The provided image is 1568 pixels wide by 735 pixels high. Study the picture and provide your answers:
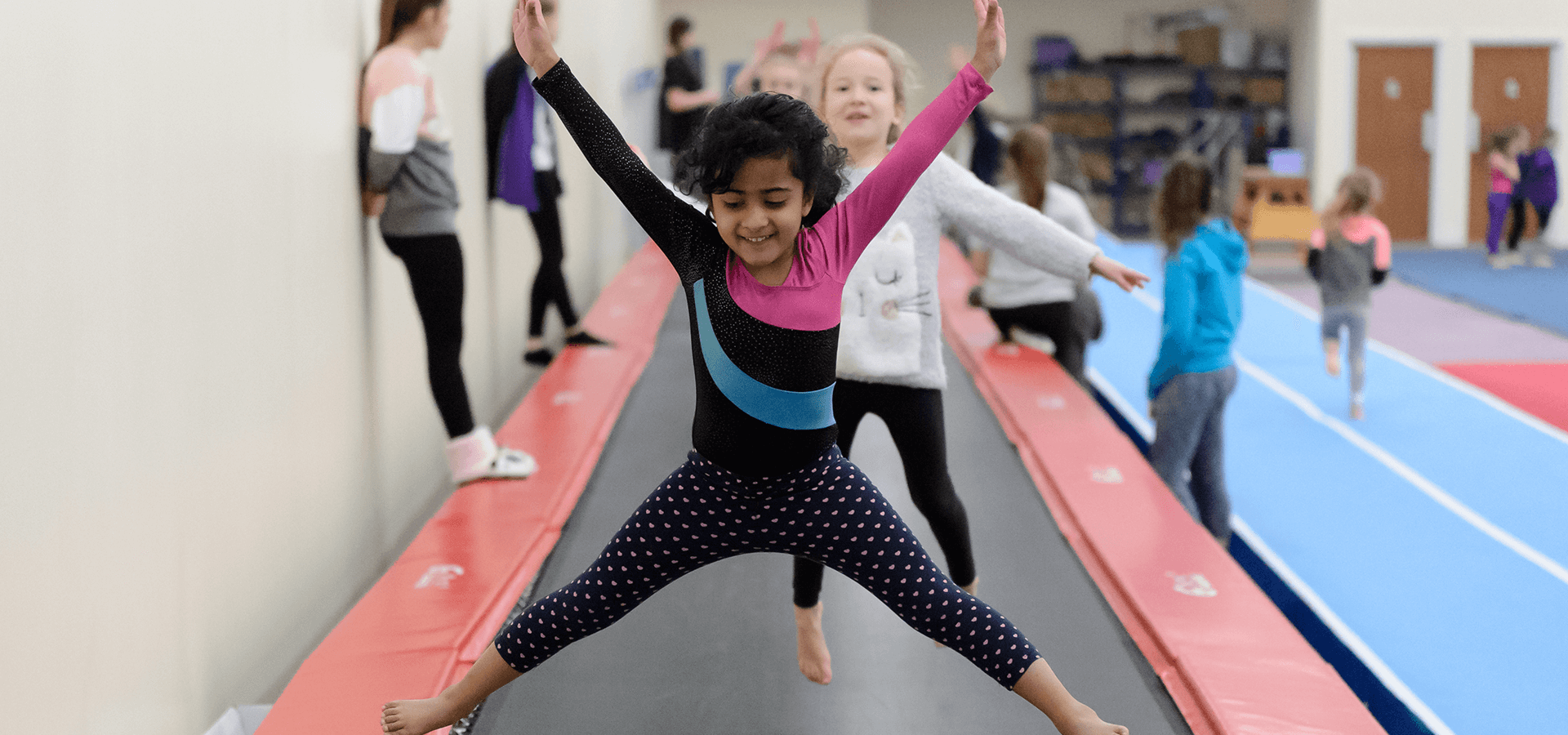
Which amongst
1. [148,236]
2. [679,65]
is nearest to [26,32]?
[148,236]

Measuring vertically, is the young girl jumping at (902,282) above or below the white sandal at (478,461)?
above

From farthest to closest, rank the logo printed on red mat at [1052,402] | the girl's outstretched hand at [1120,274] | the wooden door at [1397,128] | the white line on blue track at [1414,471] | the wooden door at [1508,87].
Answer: the wooden door at [1397,128], the wooden door at [1508,87], the logo printed on red mat at [1052,402], the white line on blue track at [1414,471], the girl's outstretched hand at [1120,274]

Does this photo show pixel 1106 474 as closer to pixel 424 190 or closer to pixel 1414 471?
pixel 1414 471

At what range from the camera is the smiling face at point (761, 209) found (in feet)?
4.62

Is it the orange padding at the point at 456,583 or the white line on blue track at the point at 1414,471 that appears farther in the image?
the white line on blue track at the point at 1414,471

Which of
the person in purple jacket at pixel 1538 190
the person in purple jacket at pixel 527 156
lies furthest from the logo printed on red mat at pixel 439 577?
the person in purple jacket at pixel 1538 190

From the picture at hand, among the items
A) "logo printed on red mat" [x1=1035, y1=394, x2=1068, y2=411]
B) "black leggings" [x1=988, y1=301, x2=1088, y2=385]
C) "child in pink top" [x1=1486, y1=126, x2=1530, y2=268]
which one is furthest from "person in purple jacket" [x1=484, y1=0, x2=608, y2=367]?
"child in pink top" [x1=1486, y1=126, x2=1530, y2=268]

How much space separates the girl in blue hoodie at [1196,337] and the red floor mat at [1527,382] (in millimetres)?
2287

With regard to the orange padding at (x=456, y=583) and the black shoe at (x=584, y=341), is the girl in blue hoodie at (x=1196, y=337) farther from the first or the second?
the black shoe at (x=584, y=341)

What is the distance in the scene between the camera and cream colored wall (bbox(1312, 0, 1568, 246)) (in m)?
10.3

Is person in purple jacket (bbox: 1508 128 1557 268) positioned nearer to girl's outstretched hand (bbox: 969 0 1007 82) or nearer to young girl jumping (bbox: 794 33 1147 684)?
young girl jumping (bbox: 794 33 1147 684)

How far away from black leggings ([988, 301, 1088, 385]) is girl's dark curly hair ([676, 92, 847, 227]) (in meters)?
3.05

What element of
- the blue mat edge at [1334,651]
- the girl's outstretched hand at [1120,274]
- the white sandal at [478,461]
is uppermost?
the girl's outstretched hand at [1120,274]

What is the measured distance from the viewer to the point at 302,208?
243cm
